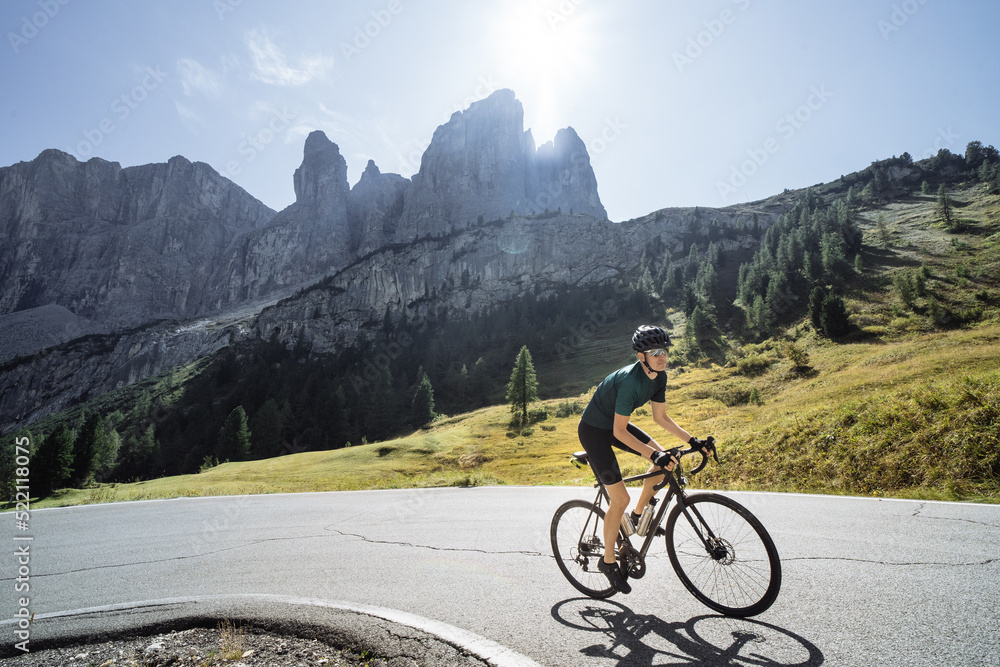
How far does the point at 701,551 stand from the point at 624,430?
4.38ft

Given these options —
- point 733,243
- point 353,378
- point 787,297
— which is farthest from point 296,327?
point 733,243

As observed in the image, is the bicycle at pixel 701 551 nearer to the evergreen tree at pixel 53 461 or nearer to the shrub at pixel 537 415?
the evergreen tree at pixel 53 461

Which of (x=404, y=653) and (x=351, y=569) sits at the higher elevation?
(x=404, y=653)

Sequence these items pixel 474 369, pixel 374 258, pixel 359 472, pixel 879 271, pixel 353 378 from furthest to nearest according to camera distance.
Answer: pixel 374 258 < pixel 353 378 < pixel 474 369 < pixel 879 271 < pixel 359 472

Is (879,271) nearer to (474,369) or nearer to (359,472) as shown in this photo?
(474,369)

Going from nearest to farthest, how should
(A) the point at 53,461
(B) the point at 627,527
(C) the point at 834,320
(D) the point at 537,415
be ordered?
(B) the point at 627,527 < (A) the point at 53,461 < (D) the point at 537,415 < (C) the point at 834,320

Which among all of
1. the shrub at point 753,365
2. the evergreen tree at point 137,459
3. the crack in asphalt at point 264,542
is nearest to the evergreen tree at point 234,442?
the evergreen tree at point 137,459

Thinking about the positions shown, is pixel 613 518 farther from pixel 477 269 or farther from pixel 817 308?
pixel 477 269

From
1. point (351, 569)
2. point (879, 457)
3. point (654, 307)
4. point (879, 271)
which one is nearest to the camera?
point (351, 569)

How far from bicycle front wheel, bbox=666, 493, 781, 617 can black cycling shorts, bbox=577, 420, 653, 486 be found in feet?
2.29

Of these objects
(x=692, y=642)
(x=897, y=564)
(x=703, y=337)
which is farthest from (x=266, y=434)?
(x=897, y=564)

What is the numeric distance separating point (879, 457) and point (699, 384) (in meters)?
48.7

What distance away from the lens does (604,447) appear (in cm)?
470

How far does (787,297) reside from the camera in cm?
8125
